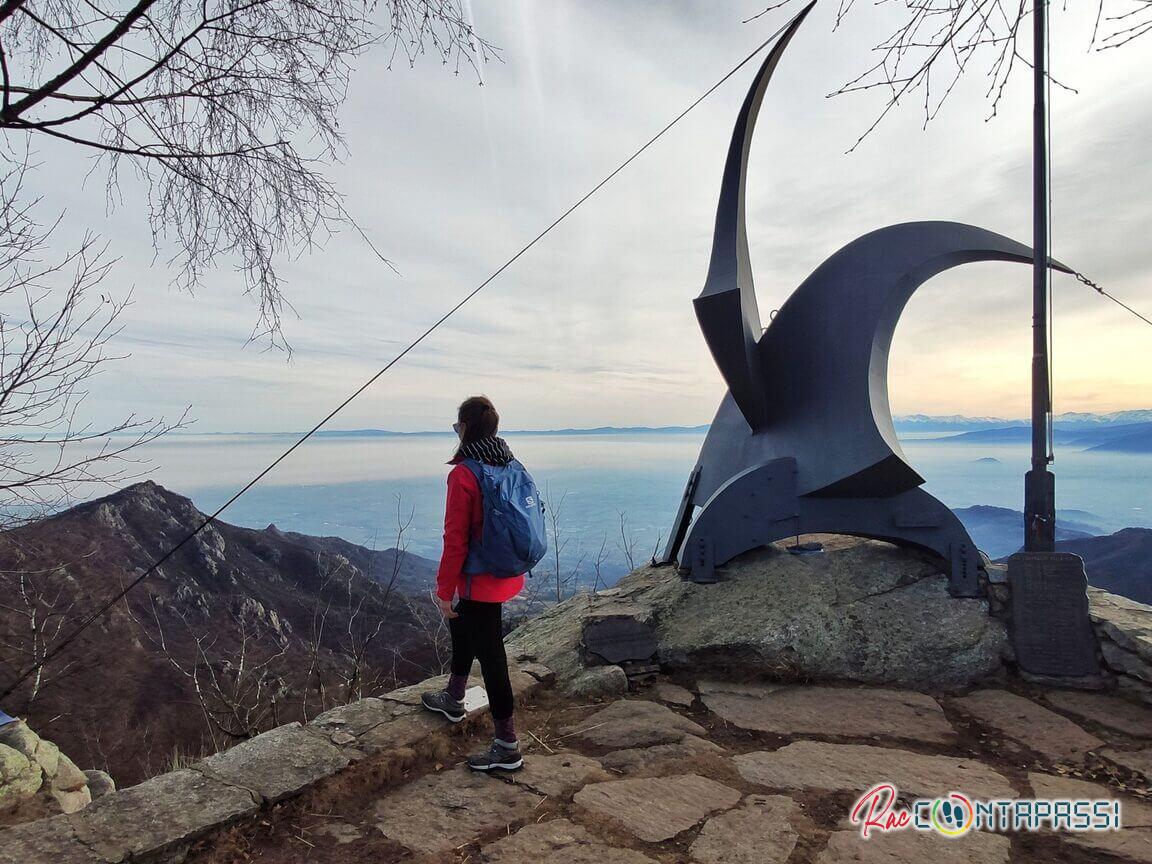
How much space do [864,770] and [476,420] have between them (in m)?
2.44

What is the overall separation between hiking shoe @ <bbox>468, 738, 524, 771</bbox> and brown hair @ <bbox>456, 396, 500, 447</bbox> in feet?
4.62

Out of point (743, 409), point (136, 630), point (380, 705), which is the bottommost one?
point (136, 630)

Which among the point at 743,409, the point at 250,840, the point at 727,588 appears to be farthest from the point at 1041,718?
the point at 250,840

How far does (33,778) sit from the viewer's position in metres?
4.94

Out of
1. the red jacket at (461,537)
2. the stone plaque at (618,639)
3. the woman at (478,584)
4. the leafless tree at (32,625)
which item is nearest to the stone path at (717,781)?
the woman at (478,584)

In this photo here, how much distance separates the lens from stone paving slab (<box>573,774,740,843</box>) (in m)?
2.54

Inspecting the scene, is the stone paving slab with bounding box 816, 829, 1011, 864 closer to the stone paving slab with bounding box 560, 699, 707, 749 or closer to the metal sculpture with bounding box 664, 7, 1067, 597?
the stone paving slab with bounding box 560, 699, 707, 749

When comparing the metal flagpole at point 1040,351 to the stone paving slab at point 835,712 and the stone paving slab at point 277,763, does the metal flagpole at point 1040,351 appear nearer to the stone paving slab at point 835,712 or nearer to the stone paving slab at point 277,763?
the stone paving slab at point 835,712

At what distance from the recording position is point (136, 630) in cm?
1537

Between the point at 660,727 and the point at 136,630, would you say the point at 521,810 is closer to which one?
the point at 660,727

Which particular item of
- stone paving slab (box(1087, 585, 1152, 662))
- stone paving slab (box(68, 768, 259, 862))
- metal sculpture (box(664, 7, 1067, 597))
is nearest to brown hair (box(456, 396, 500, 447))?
stone paving slab (box(68, 768, 259, 862))

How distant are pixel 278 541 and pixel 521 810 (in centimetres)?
2402

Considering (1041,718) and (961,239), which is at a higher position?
(961,239)

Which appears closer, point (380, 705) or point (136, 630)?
point (380, 705)
